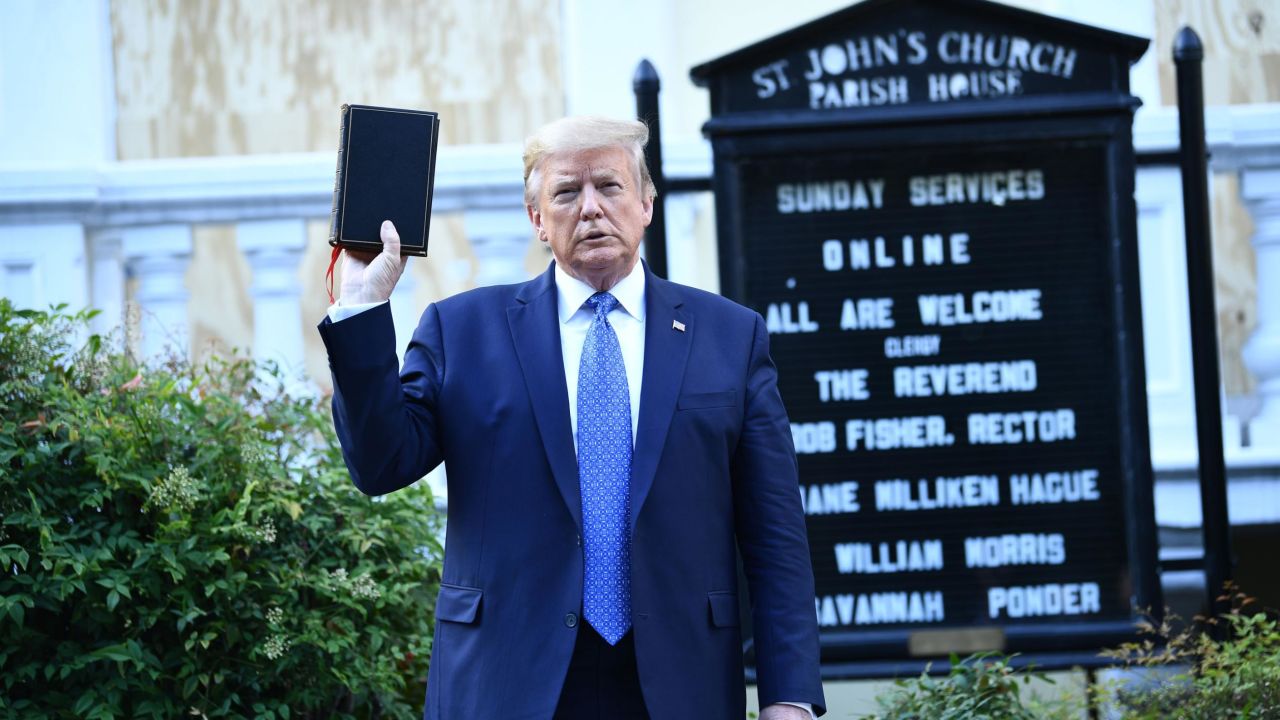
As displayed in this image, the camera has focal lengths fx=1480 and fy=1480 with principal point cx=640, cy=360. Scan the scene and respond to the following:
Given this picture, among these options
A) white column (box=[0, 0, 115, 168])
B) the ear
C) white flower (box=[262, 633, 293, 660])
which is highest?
white column (box=[0, 0, 115, 168])

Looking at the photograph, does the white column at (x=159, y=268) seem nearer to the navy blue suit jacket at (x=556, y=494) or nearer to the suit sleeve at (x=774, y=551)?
the navy blue suit jacket at (x=556, y=494)

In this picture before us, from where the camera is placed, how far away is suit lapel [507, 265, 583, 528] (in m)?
2.57

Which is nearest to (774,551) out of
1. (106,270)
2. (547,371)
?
(547,371)

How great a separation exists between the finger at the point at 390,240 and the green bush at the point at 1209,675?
2.27 m

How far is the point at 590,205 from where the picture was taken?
104 inches

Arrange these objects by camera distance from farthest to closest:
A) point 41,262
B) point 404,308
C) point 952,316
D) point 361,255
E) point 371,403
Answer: point 404,308, point 41,262, point 952,316, point 361,255, point 371,403

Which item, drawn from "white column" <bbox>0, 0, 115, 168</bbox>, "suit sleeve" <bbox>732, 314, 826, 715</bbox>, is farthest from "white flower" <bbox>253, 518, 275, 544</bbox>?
"white column" <bbox>0, 0, 115, 168</bbox>

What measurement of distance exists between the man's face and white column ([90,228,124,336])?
262cm

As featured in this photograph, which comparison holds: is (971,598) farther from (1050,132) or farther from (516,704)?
(516,704)

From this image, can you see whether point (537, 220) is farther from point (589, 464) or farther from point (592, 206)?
point (589, 464)

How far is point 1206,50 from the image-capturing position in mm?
5793

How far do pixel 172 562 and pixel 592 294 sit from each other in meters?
1.14

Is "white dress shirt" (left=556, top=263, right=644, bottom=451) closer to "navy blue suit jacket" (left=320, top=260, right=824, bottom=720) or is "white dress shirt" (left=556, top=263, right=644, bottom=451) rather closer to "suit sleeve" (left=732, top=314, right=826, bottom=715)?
"navy blue suit jacket" (left=320, top=260, right=824, bottom=720)

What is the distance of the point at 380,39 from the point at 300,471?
260cm
